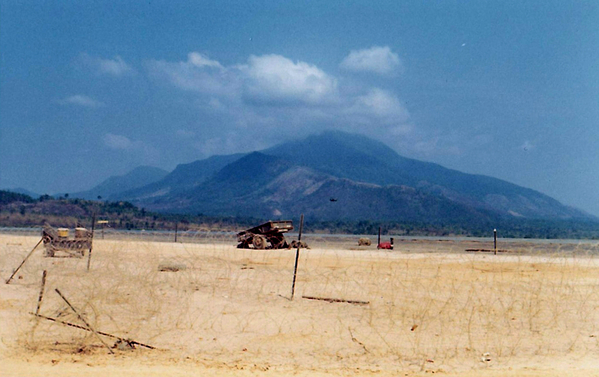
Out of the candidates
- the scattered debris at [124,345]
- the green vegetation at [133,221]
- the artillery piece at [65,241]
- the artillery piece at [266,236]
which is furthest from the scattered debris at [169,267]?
the green vegetation at [133,221]

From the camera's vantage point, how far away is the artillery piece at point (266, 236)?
34844 millimetres

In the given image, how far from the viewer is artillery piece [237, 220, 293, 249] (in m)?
34.8

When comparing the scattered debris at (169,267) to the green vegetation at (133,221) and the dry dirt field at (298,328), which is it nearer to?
the dry dirt field at (298,328)

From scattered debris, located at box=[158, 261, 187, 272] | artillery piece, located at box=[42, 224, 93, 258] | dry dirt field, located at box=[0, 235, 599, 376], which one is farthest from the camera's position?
artillery piece, located at box=[42, 224, 93, 258]

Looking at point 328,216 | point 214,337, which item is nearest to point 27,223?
point 214,337

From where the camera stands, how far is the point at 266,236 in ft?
116

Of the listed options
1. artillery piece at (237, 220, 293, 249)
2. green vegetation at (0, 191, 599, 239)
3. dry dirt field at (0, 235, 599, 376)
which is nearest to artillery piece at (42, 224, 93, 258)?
dry dirt field at (0, 235, 599, 376)

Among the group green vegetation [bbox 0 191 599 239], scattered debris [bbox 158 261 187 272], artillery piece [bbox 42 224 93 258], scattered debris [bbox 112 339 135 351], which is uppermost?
green vegetation [bbox 0 191 599 239]

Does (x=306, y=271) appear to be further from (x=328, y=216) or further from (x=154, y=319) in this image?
(x=328, y=216)

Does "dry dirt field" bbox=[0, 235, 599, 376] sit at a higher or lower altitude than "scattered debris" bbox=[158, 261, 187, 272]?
lower

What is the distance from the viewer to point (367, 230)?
339 ft

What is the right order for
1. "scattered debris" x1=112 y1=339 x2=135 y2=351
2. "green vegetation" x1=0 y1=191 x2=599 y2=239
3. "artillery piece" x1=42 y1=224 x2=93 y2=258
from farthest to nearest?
"green vegetation" x1=0 y1=191 x2=599 y2=239 → "artillery piece" x1=42 y1=224 x2=93 y2=258 → "scattered debris" x1=112 y1=339 x2=135 y2=351

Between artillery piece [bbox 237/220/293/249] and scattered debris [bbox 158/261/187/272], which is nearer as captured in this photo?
scattered debris [bbox 158/261/187/272]

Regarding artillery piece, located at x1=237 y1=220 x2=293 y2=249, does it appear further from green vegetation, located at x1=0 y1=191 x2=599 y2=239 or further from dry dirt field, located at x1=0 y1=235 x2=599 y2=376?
green vegetation, located at x1=0 y1=191 x2=599 y2=239
